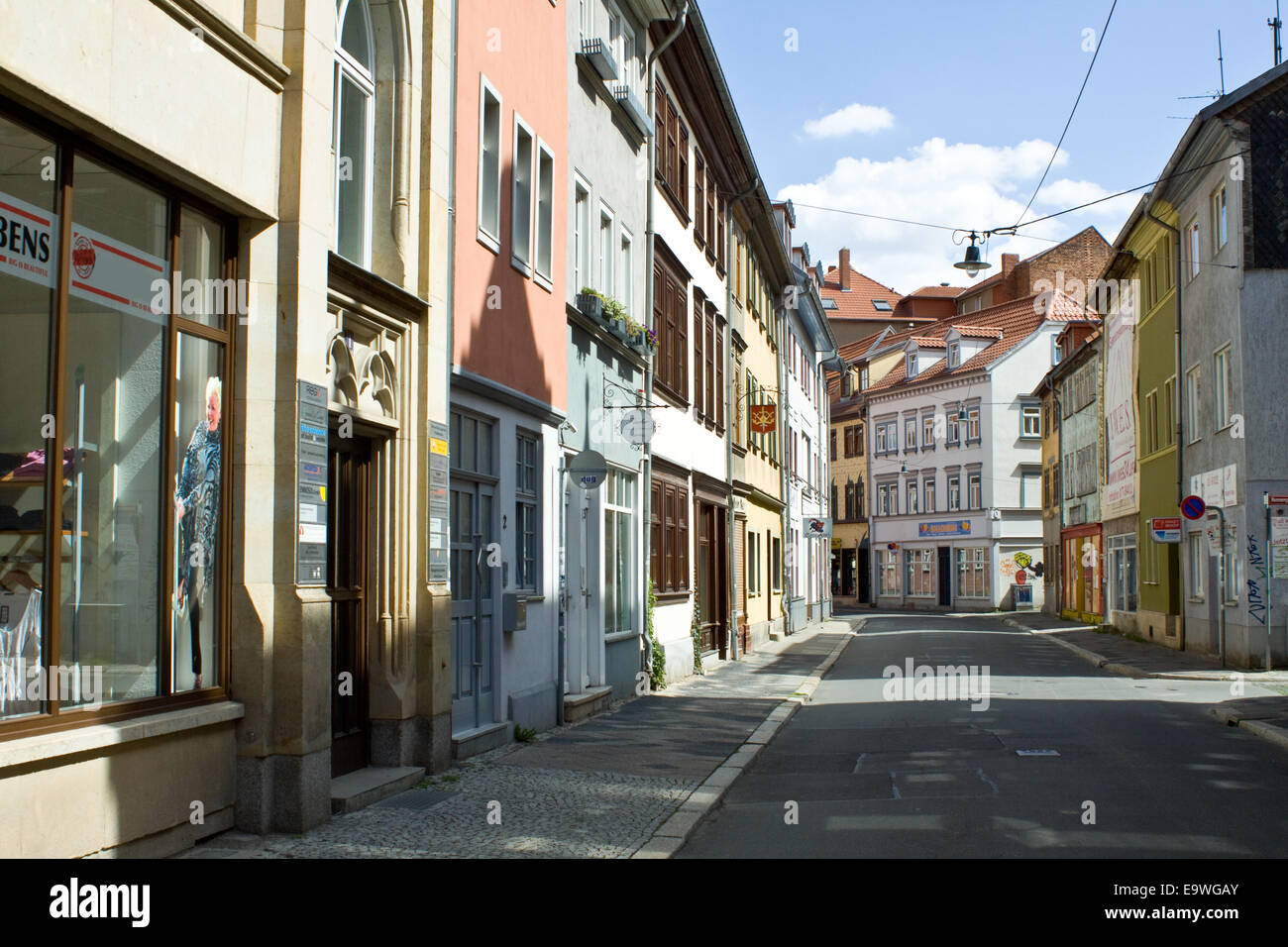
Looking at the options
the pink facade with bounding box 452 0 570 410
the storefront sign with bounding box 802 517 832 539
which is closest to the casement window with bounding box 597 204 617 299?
the pink facade with bounding box 452 0 570 410

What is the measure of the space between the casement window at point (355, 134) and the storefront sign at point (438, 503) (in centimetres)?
145

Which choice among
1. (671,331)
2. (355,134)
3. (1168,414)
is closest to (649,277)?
(671,331)

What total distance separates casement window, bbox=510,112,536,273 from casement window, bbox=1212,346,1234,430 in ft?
53.8

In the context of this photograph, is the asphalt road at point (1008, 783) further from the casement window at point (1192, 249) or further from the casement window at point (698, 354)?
the casement window at point (1192, 249)

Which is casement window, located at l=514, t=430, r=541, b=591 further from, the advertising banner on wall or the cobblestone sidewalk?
the advertising banner on wall

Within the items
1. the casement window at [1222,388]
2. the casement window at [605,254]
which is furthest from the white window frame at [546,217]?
the casement window at [1222,388]

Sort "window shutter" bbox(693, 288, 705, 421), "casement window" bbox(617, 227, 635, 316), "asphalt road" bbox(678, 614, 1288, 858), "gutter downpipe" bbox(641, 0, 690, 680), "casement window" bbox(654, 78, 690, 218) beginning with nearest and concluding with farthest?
"asphalt road" bbox(678, 614, 1288, 858)
"casement window" bbox(617, 227, 635, 316)
"gutter downpipe" bbox(641, 0, 690, 680)
"casement window" bbox(654, 78, 690, 218)
"window shutter" bbox(693, 288, 705, 421)

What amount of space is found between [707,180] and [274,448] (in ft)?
64.7

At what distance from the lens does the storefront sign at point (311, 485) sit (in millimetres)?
8398

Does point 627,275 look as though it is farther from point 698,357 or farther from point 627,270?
point 698,357

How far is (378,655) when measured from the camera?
1016 centimetres

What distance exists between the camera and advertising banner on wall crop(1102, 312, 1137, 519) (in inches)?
1416

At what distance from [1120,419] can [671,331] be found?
792 inches

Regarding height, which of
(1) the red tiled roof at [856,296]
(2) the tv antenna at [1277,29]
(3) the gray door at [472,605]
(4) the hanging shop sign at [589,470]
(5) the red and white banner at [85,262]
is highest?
(1) the red tiled roof at [856,296]
